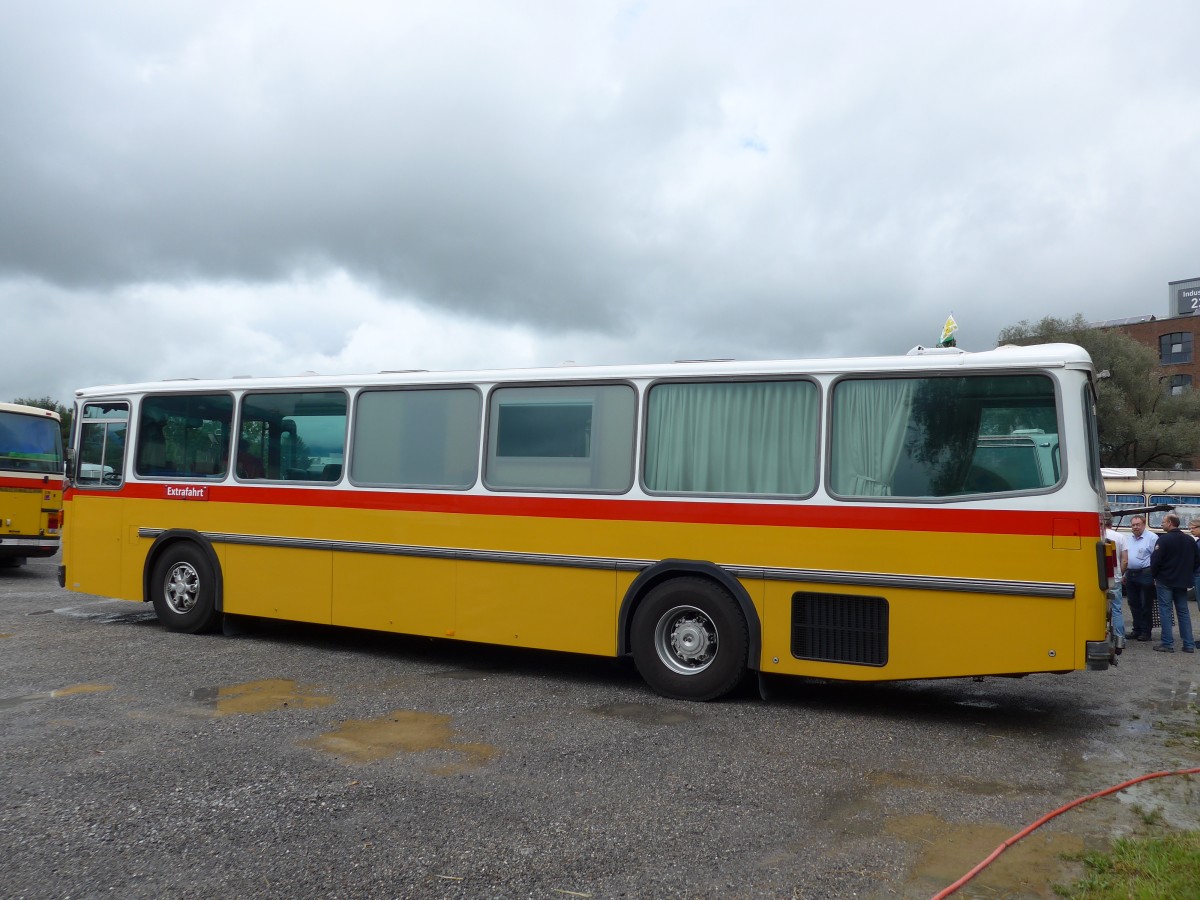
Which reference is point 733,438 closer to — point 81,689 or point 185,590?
point 81,689

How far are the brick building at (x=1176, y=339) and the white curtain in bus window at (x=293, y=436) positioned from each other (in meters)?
65.3

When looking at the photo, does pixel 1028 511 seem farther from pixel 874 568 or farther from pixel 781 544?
pixel 781 544

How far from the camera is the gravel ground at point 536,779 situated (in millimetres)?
4281

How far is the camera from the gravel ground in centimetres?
428

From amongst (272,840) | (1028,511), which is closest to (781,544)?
(1028,511)

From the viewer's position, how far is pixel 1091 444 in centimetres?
689

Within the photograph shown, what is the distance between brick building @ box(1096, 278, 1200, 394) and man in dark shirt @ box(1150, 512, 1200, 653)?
58680 millimetres

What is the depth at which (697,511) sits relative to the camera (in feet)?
25.5

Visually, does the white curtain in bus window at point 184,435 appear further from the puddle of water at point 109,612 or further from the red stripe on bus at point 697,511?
the puddle of water at point 109,612

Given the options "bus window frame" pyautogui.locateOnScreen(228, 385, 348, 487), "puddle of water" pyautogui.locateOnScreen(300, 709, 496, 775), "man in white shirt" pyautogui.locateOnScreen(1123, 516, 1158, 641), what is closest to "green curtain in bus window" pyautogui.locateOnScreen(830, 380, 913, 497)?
"puddle of water" pyautogui.locateOnScreen(300, 709, 496, 775)

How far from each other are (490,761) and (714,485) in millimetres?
3007

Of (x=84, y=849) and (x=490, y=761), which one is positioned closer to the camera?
(x=84, y=849)

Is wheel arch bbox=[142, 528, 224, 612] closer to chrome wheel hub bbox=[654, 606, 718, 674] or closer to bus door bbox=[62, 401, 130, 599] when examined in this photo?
bus door bbox=[62, 401, 130, 599]

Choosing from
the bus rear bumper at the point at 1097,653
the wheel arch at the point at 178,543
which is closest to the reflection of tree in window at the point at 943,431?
the bus rear bumper at the point at 1097,653
